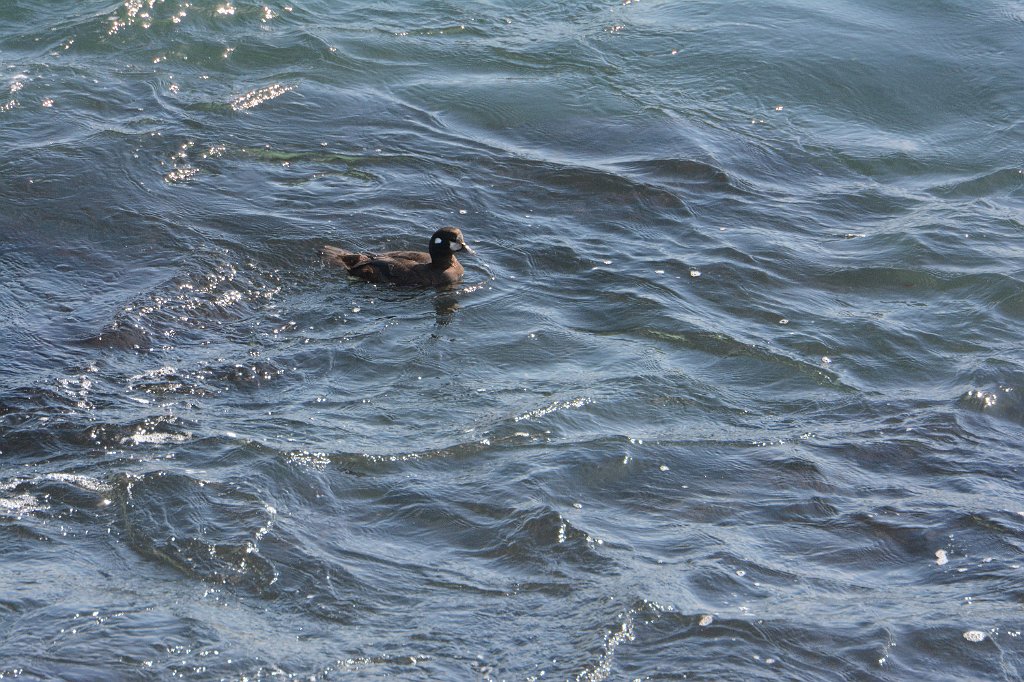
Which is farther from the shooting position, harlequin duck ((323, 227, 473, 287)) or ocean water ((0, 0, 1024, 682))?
harlequin duck ((323, 227, 473, 287))

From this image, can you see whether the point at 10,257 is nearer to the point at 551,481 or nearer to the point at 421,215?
the point at 421,215

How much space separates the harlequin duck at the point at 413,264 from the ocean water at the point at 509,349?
0.14 meters

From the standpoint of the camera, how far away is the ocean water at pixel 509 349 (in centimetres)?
615

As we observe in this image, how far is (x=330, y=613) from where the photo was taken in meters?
6.05

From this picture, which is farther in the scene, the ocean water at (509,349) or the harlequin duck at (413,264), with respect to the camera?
the harlequin duck at (413,264)

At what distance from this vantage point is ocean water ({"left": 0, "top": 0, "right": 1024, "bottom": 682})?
615 centimetres

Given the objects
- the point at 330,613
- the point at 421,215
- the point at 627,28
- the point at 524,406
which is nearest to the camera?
the point at 330,613

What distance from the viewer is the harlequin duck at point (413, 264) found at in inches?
396

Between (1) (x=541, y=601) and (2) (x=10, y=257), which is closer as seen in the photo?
(1) (x=541, y=601)

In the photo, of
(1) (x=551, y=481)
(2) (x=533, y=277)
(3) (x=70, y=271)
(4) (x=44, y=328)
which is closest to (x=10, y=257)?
(3) (x=70, y=271)

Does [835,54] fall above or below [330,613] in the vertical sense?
above

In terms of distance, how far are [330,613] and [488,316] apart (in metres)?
4.12

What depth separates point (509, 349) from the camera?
9273mm

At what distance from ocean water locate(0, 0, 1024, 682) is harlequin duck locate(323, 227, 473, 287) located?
142mm
